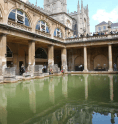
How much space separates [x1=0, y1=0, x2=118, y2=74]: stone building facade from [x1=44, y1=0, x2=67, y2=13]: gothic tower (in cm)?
947

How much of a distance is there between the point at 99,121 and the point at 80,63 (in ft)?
88.4

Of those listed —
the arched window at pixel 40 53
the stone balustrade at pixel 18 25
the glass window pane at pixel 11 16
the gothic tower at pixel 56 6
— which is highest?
the gothic tower at pixel 56 6

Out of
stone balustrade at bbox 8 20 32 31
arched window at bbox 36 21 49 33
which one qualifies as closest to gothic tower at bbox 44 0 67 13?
arched window at bbox 36 21 49 33

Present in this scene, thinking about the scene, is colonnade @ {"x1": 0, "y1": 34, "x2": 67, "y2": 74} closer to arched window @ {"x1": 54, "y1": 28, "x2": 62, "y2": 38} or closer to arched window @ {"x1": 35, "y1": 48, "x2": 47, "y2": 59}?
arched window @ {"x1": 54, "y1": 28, "x2": 62, "y2": 38}

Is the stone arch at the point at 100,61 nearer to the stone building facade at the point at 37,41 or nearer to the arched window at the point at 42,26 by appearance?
the stone building facade at the point at 37,41

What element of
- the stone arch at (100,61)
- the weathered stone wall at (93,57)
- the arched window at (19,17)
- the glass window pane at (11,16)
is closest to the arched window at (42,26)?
the arched window at (19,17)

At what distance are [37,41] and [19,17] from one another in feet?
13.9

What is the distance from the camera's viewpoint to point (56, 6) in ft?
113

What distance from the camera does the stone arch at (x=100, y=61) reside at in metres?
28.3

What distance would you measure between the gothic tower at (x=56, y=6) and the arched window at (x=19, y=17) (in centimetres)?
1872

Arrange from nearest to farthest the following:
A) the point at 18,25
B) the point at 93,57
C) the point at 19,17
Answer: the point at 18,25, the point at 19,17, the point at 93,57

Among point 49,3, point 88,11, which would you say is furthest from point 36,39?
point 88,11

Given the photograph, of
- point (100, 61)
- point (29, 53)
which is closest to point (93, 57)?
point (100, 61)

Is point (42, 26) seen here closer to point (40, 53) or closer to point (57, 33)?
point (57, 33)
